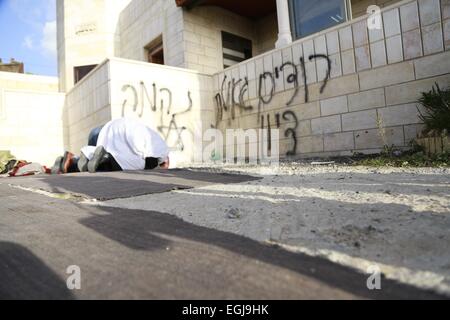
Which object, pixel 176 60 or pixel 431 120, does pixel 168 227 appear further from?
pixel 176 60

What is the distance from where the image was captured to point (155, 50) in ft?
37.0

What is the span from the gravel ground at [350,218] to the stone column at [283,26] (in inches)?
190

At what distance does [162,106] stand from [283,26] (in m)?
3.39

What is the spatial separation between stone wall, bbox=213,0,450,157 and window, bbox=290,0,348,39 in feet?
4.01

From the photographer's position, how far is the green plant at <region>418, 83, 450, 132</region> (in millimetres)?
3865

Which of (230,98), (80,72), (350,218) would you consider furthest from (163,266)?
(80,72)

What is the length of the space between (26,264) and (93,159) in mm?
4334

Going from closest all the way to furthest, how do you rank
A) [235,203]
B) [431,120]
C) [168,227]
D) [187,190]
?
[168,227] < [235,203] < [187,190] < [431,120]

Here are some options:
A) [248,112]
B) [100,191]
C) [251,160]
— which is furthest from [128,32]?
[100,191]

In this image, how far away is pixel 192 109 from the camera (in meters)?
8.05

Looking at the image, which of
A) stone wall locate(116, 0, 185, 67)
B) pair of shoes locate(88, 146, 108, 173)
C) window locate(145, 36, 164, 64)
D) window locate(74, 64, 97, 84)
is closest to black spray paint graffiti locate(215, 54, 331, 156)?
stone wall locate(116, 0, 185, 67)

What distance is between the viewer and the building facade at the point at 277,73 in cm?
476

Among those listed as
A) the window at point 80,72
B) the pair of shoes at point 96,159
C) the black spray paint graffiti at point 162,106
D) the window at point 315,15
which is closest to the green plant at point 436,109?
the window at point 315,15

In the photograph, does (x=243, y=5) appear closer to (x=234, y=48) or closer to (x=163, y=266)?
(x=234, y=48)
